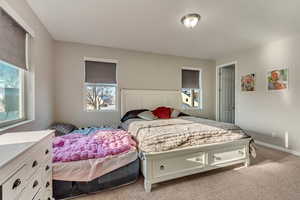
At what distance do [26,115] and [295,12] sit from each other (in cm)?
444

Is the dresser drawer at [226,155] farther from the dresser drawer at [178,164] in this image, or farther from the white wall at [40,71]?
the white wall at [40,71]

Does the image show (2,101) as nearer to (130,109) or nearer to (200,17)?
(130,109)

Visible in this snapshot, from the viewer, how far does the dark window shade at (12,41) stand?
160 centimetres

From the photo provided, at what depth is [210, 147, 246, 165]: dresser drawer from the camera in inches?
88.7

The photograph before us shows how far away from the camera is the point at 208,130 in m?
2.30

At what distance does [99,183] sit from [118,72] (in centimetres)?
274

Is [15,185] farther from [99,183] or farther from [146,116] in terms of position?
[146,116]

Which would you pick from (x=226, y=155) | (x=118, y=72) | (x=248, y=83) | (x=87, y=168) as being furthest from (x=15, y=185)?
(x=248, y=83)

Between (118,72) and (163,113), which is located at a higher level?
(118,72)

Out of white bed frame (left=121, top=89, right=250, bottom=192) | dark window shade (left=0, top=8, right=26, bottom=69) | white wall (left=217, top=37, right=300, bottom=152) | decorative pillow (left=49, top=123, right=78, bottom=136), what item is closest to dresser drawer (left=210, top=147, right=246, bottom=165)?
white bed frame (left=121, top=89, right=250, bottom=192)

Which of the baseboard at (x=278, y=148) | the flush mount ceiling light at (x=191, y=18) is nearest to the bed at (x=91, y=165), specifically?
the flush mount ceiling light at (x=191, y=18)

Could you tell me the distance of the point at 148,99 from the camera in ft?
13.4

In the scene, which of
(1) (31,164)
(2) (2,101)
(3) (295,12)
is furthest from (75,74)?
(3) (295,12)

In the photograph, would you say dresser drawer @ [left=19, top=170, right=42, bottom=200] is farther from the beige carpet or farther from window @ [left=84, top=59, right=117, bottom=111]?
window @ [left=84, top=59, right=117, bottom=111]
